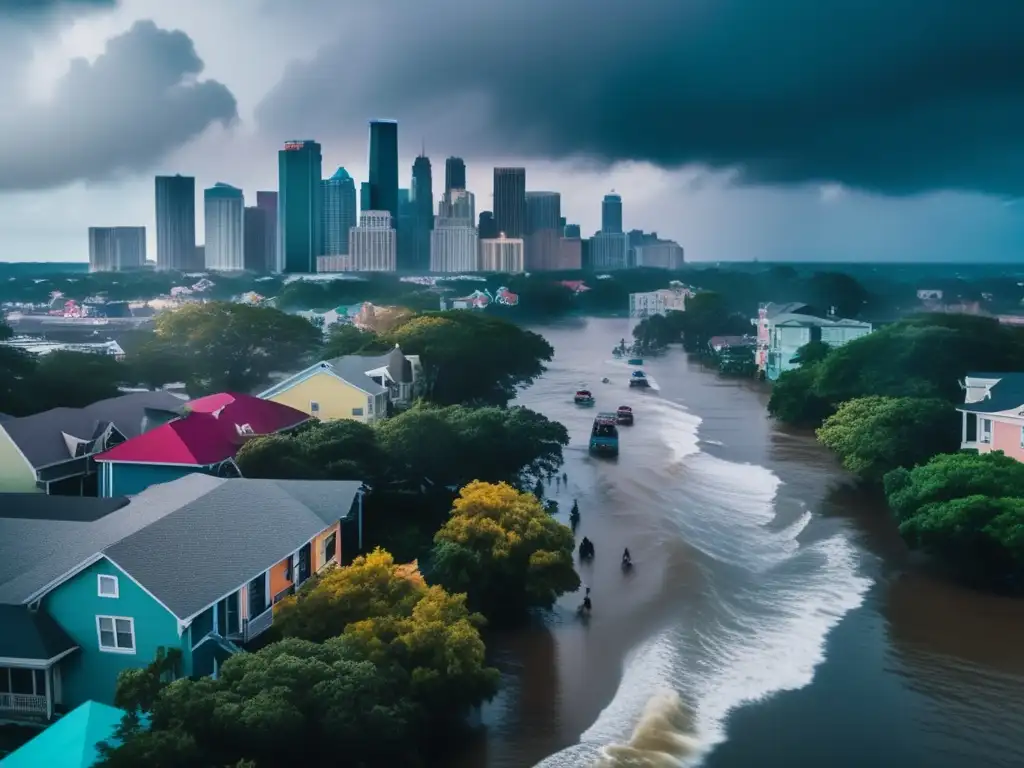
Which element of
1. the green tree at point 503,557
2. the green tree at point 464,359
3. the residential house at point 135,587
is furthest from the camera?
the green tree at point 464,359

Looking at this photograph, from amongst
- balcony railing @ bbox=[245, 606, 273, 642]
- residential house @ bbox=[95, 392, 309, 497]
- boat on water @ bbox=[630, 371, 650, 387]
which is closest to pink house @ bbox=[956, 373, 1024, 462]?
residential house @ bbox=[95, 392, 309, 497]

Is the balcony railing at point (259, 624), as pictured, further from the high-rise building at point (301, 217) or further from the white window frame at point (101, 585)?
the high-rise building at point (301, 217)

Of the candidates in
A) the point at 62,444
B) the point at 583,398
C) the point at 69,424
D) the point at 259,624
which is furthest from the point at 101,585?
the point at 583,398

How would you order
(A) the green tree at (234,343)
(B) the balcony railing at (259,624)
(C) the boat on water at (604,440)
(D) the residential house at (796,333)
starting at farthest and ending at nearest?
(D) the residential house at (796,333) → (A) the green tree at (234,343) → (C) the boat on water at (604,440) → (B) the balcony railing at (259,624)

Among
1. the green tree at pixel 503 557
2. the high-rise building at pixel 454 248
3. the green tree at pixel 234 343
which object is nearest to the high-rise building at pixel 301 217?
the high-rise building at pixel 454 248

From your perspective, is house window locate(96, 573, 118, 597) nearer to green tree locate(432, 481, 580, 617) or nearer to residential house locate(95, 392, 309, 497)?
green tree locate(432, 481, 580, 617)

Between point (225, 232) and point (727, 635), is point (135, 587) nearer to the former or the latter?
point (727, 635)

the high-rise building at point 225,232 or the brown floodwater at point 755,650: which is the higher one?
the high-rise building at point 225,232
